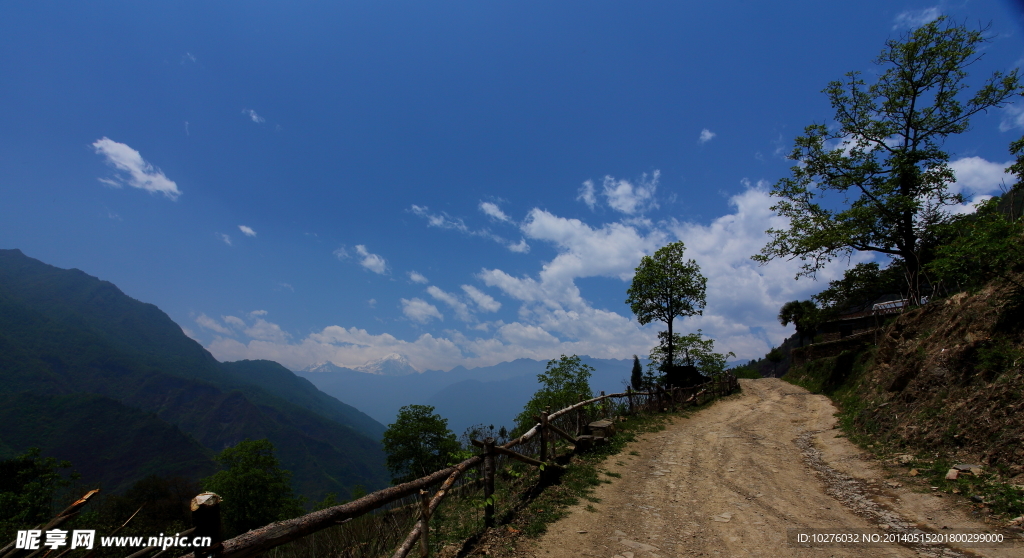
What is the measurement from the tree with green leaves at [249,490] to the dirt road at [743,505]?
40.1 m

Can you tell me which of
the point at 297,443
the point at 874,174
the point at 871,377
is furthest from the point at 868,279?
the point at 297,443

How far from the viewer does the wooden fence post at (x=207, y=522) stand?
3.38 m

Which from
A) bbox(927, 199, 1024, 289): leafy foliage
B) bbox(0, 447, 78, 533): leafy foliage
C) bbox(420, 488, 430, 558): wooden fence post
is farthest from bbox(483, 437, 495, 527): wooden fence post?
bbox(0, 447, 78, 533): leafy foliage

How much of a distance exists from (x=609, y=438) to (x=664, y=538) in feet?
19.6

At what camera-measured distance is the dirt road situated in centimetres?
570

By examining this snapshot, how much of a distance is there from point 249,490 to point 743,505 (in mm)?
44535

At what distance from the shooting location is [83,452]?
13038 centimetres

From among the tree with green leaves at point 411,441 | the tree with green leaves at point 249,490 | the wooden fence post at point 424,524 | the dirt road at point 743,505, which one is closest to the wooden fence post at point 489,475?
the dirt road at point 743,505

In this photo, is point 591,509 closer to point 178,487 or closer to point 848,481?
point 848,481

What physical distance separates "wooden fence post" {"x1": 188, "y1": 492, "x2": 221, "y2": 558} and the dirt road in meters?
3.97

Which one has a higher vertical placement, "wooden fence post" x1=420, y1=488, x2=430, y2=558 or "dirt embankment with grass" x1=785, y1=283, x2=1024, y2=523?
"dirt embankment with grass" x1=785, y1=283, x2=1024, y2=523

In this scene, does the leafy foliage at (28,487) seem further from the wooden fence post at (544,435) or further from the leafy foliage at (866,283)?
the leafy foliage at (866,283)

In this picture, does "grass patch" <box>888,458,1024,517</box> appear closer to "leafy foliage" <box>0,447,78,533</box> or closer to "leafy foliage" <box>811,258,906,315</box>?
"leafy foliage" <box>811,258,906,315</box>

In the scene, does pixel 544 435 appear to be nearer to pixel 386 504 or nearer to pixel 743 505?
pixel 743 505
